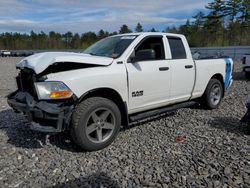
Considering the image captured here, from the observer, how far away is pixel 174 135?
173 inches

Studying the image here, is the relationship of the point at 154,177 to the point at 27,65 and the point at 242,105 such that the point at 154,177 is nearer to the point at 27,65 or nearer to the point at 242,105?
the point at 27,65

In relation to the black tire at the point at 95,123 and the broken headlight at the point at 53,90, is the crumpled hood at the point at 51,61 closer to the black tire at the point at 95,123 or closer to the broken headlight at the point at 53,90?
the broken headlight at the point at 53,90

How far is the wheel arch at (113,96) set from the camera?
12.2 ft

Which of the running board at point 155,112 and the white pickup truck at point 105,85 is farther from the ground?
the white pickup truck at point 105,85

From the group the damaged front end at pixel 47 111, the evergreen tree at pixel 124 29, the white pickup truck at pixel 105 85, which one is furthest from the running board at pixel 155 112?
the evergreen tree at pixel 124 29

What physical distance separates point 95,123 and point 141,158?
0.90 meters

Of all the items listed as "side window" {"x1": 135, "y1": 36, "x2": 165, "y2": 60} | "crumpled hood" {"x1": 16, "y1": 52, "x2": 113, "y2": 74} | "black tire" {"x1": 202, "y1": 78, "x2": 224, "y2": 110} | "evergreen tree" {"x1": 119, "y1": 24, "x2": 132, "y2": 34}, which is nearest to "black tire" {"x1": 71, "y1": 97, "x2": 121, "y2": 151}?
"crumpled hood" {"x1": 16, "y1": 52, "x2": 113, "y2": 74}

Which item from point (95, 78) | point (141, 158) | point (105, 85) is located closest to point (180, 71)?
point (105, 85)

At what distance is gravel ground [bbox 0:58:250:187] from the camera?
9.80 feet

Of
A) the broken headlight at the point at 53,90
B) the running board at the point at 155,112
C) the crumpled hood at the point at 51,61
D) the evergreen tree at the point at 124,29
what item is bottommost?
the running board at the point at 155,112

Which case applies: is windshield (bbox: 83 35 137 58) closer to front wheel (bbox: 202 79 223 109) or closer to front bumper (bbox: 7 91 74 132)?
front bumper (bbox: 7 91 74 132)

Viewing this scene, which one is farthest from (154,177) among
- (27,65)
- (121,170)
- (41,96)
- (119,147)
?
(27,65)

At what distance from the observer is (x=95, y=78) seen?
11.8 ft

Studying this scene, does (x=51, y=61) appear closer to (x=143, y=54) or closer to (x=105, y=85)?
(x=105, y=85)
